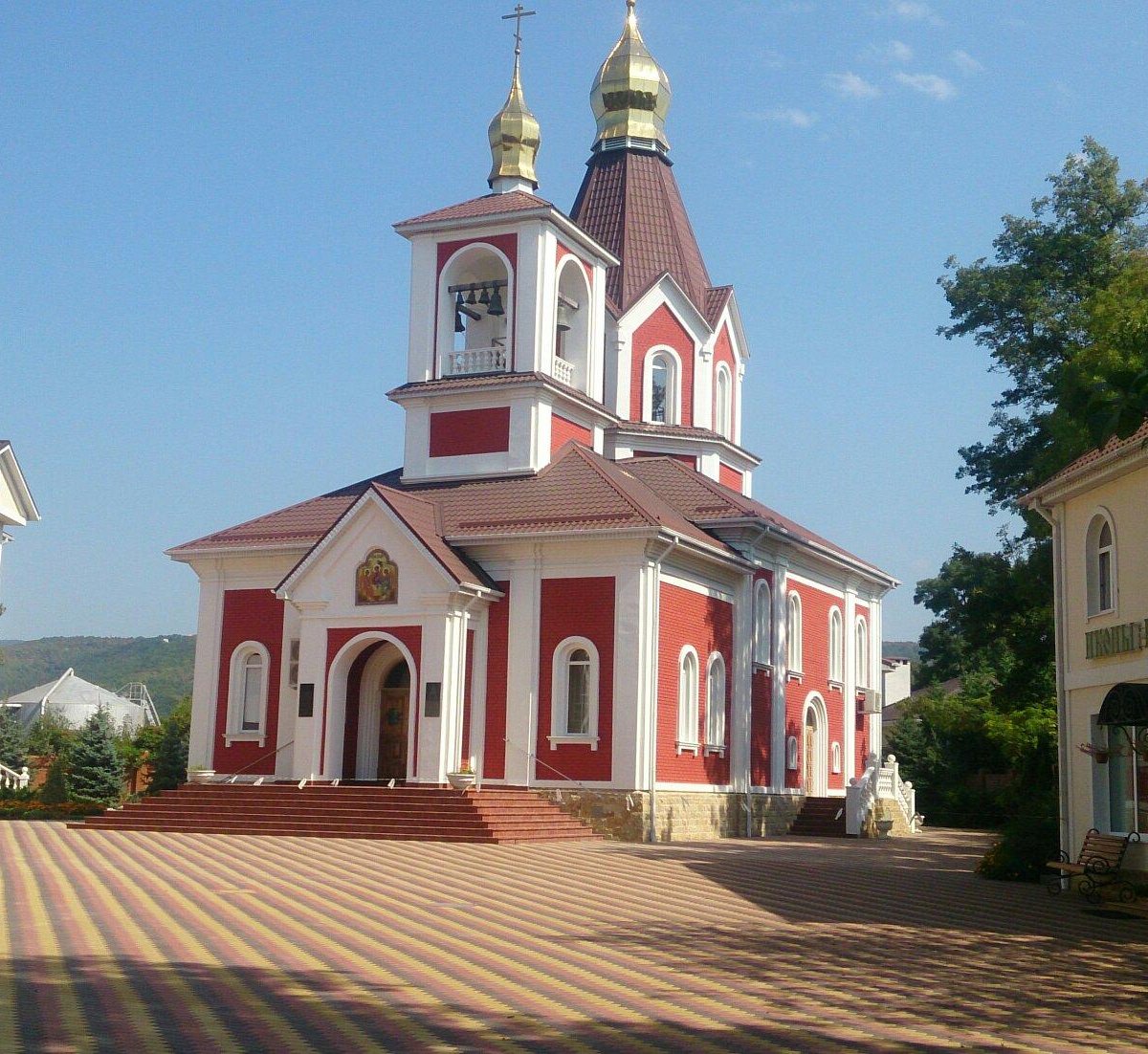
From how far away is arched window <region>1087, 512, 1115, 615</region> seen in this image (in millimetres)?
18828

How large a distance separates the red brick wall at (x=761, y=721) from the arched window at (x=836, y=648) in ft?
13.2

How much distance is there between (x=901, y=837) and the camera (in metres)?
31.5

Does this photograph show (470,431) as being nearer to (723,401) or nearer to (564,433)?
(564,433)

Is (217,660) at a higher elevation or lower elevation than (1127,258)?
lower

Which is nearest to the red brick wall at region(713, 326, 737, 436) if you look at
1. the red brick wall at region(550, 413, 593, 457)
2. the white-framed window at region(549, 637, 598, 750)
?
the red brick wall at region(550, 413, 593, 457)

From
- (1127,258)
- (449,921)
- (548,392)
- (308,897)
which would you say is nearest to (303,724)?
(548,392)

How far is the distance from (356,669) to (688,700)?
20.3 ft

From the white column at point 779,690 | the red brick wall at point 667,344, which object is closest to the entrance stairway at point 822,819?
the white column at point 779,690

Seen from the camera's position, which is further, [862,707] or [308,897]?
[862,707]

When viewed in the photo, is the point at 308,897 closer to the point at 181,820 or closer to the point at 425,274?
the point at 181,820

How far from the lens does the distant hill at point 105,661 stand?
13962cm

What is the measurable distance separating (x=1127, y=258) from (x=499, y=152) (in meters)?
13.2

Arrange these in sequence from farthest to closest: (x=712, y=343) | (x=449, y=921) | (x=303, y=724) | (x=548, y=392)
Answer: (x=712, y=343), (x=548, y=392), (x=303, y=724), (x=449, y=921)

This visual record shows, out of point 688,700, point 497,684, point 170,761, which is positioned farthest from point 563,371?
point 170,761
